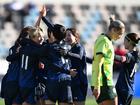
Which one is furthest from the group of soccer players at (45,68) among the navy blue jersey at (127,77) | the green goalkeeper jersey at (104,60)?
the navy blue jersey at (127,77)

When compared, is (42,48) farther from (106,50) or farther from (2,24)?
(2,24)

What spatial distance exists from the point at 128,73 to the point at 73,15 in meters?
18.6

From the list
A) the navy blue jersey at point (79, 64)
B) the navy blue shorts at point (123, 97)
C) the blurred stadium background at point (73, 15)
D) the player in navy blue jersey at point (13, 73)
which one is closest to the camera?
the navy blue shorts at point (123, 97)

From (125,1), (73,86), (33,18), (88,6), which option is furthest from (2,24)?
(73,86)

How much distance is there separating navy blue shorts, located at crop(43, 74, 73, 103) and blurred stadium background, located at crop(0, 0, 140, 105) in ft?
52.6

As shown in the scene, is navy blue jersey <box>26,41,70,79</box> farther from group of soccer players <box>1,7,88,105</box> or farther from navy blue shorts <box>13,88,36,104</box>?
navy blue shorts <box>13,88,36,104</box>

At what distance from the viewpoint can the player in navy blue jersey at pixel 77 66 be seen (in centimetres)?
1338

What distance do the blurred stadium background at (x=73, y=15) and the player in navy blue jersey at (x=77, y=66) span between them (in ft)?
47.9

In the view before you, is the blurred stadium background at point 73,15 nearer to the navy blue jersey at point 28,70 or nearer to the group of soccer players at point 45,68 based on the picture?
the group of soccer players at point 45,68

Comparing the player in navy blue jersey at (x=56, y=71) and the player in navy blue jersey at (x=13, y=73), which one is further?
the player in navy blue jersey at (x=13, y=73)

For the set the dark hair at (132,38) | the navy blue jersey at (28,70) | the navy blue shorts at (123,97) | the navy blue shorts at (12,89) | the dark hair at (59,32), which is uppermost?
the dark hair at (59,32)

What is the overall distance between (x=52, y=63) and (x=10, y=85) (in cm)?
152

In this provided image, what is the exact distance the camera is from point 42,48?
12070 mm

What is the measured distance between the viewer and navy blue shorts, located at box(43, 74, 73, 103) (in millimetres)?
12070
